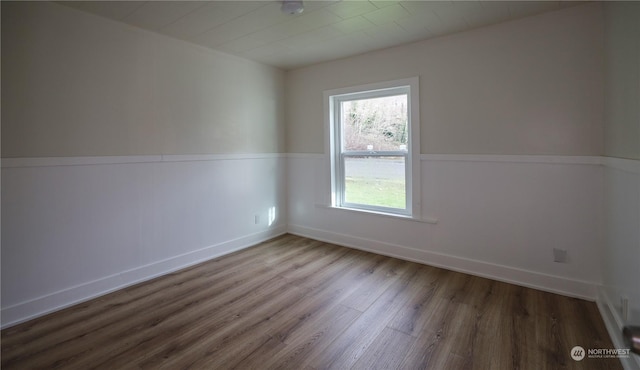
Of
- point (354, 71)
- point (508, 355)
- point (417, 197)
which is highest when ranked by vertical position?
point (354, 71)

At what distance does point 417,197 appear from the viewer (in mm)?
3168

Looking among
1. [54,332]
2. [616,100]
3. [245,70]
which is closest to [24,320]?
[54,332]

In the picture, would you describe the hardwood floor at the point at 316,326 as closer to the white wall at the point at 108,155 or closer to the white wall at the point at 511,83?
the white wall at the point at 108,155

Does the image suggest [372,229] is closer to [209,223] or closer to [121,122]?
[209,223]

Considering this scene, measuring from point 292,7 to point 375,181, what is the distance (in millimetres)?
2071

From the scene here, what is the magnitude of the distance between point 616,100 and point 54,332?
403cm

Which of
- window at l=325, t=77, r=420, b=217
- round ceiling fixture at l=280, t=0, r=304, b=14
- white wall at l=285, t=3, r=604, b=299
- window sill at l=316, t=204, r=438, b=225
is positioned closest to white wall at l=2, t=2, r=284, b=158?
window at l=325, t=77, r=420, b=217

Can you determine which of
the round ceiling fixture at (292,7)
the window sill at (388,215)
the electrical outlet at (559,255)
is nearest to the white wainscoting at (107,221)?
the window sill at (388,215)

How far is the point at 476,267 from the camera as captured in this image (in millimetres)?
2854

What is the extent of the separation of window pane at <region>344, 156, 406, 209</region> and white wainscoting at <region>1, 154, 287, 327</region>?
131 cm

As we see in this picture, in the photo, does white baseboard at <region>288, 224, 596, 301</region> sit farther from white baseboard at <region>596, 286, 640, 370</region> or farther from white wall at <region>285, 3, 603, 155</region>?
white wall at <region>285, 3, 603, 155</region>

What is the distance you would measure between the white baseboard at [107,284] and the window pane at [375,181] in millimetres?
1526

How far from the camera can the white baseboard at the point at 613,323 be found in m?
1.53

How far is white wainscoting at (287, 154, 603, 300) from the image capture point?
2.37 meters
